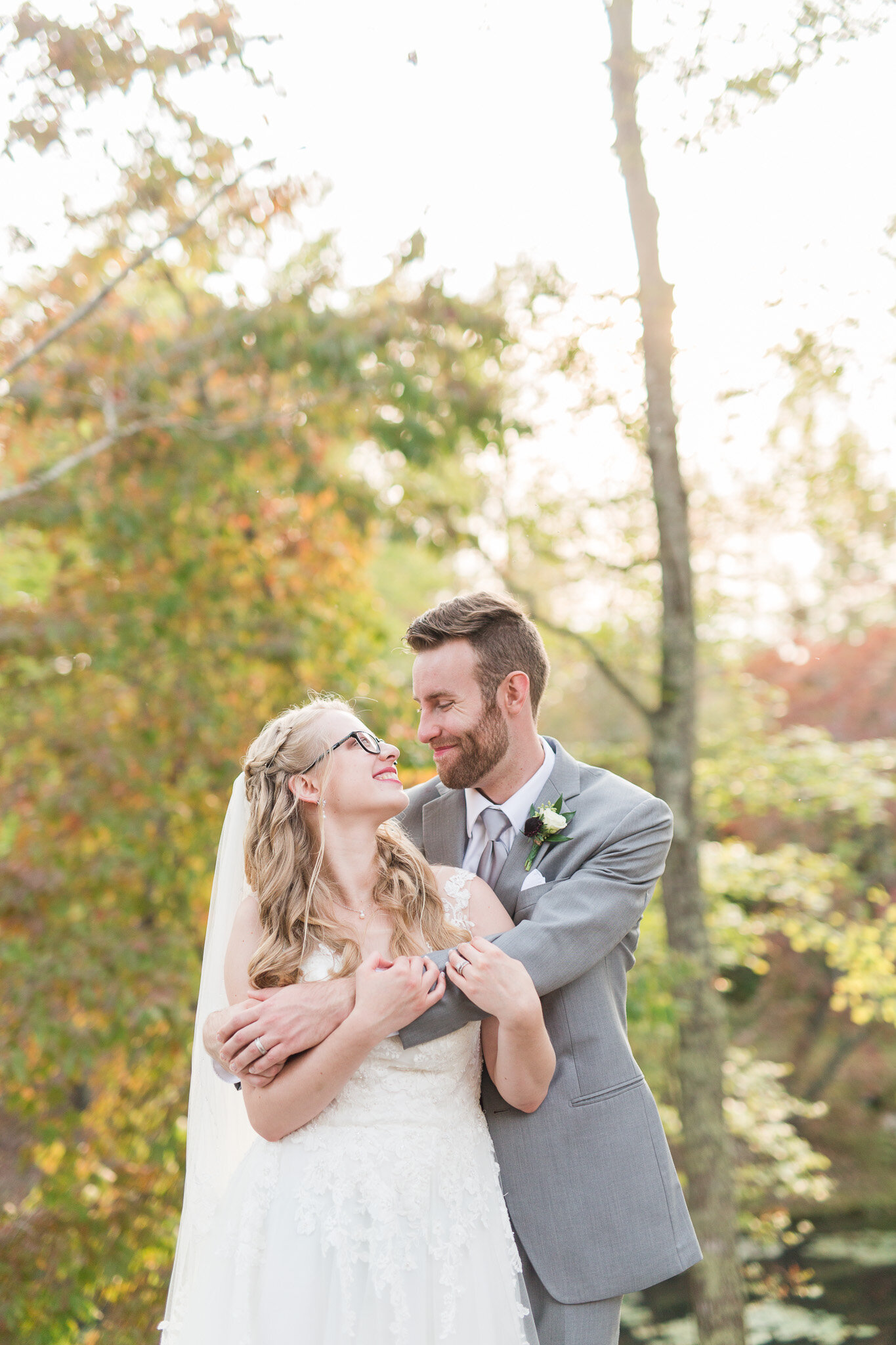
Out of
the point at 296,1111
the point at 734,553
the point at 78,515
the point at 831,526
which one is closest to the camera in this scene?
the point at 296,1111

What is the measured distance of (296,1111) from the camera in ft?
7.42

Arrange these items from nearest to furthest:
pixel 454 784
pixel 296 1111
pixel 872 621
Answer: pixel 296 1111 → pixel 454 784 → pixel 872 621

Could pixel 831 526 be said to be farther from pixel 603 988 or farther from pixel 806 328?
pixel 603 988

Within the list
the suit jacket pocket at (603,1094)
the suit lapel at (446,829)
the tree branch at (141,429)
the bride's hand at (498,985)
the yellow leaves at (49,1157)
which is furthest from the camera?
the yellow leaves at (49,1157)

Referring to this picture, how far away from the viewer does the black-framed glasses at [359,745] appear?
257cm

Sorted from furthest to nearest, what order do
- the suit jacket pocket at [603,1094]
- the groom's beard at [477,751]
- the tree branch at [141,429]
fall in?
the tree branch at [141,429]
the groom's beard at [477,751]
the suit jacket pocket at [603,1094]

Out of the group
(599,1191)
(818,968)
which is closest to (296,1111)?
(599,1191)

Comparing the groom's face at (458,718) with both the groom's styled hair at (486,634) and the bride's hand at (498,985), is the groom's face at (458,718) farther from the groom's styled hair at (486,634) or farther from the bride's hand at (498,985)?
the bride's hand at (498,985)

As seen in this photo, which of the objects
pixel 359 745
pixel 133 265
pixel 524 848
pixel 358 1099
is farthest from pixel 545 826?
pixel 133 265

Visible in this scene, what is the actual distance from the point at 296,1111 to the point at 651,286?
14.2ft

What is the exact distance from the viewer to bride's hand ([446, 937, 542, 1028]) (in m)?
2.16

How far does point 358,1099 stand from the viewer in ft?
7.77

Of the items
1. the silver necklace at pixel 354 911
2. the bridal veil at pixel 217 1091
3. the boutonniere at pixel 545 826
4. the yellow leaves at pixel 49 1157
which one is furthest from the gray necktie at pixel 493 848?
the yellow leaves at pixel 49 1157

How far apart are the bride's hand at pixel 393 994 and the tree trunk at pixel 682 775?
350 centimetres
